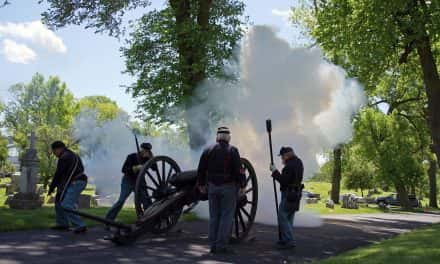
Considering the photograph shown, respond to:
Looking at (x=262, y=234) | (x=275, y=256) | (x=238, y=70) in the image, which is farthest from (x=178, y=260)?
(x=238, y=70)

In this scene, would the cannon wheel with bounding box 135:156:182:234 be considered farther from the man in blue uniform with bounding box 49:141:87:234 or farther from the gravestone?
the gravestone

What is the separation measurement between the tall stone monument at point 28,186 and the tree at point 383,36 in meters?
11.7

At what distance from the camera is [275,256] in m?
8.12

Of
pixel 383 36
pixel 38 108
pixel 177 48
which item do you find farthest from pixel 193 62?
pixel 38 108

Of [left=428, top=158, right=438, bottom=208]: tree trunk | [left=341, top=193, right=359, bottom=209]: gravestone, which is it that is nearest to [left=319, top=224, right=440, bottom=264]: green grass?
[left=341, top=193, right=359, bottom=209]: gravestone

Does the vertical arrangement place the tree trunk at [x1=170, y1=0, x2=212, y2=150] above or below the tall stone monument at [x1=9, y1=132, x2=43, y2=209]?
above

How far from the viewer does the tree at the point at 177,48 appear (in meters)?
16.6

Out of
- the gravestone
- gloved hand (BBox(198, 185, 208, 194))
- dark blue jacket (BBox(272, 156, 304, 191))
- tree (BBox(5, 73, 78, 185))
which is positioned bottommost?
the gravestone

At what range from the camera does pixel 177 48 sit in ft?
57.0

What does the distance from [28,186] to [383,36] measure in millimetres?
12740

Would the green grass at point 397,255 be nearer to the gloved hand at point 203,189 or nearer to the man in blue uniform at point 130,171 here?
the gloved hand at point 203,189

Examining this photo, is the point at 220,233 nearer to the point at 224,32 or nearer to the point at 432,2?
the point at 224,32

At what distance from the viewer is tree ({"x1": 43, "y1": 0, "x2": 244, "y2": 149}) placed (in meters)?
16.6

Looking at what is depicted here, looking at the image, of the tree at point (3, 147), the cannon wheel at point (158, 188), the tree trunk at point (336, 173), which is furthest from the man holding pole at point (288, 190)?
the tree at point (3, 147)
